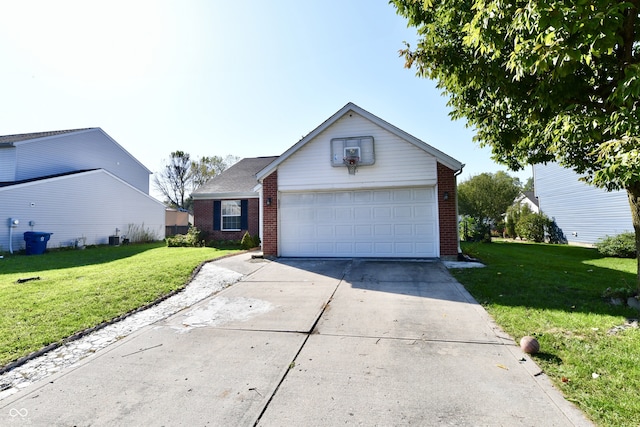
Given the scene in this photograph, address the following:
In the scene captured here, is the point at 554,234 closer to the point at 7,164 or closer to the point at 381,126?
the point at 381,126

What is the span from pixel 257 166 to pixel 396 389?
1852 centimetres

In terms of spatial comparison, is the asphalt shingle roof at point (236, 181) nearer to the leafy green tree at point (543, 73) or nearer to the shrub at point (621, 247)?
the leafy green tree at point (543, 73)

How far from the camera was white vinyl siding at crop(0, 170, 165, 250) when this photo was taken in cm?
1494

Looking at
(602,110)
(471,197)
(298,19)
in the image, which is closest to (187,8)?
(298,19)

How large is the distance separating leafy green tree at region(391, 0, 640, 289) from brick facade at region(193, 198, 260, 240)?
490 inches

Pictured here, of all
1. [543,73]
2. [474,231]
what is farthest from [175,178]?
[543,73]

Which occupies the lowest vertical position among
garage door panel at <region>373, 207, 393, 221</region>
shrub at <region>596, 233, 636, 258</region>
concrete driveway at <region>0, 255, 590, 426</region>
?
concrete driveway at <region>0, 255, 590, 426</region>

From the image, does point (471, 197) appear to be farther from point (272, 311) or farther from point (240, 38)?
point (272, 311)

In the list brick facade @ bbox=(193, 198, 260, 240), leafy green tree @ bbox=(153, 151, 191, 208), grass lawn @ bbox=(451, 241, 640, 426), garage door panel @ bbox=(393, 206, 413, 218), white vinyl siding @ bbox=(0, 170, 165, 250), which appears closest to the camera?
grass lawn @ bbox=(451, 241, 640, 426)

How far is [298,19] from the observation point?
27.0 feet

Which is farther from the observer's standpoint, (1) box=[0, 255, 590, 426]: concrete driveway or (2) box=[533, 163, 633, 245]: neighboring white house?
(2) box=[533, 163, 633, 245]: neighboring white house

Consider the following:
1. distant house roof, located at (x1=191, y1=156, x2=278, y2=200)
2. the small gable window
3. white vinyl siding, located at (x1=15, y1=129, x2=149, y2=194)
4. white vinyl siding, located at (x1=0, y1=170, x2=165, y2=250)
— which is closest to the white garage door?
distant house roof, located at (x1=191, y1=156, x2=278, y2=200)

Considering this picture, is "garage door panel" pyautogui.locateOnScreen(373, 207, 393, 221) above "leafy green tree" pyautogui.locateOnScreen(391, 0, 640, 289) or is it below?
below

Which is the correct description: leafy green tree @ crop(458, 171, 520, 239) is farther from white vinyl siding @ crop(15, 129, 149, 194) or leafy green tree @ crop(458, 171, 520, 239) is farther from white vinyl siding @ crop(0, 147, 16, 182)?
white vinyl siding @ crop(0, 147, 16, 182)
